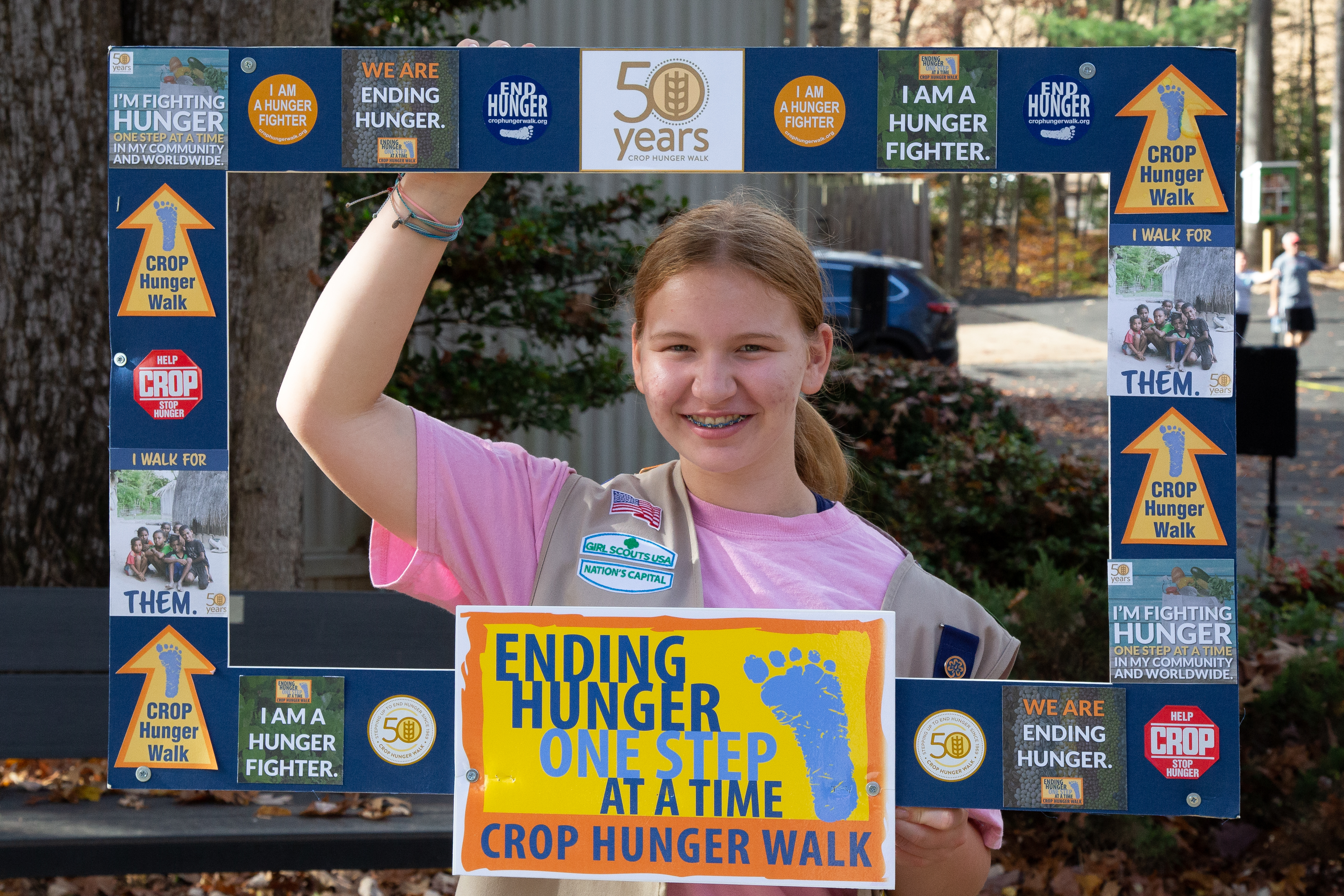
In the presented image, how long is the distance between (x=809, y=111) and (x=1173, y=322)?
1.98 ft

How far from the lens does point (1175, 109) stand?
1770 mm

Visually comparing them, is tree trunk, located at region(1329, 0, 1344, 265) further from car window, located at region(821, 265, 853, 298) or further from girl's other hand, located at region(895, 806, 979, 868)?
girl's other hand, located at region(895, 806, 979, 868)

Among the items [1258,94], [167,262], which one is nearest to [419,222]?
[167,262]

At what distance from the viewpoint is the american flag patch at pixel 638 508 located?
1812mm

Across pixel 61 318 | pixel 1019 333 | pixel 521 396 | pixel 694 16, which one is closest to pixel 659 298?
pixel 61 318

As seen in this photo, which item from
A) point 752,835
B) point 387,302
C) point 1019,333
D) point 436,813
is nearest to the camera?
point 387,302

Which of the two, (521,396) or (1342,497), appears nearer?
(521,396)

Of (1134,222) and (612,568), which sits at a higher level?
(1134,222)

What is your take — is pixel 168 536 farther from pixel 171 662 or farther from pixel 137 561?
pixel 171 662

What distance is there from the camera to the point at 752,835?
5.70 ft

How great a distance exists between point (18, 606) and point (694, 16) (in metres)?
5.03

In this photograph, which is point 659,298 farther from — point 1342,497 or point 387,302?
point 1342,497

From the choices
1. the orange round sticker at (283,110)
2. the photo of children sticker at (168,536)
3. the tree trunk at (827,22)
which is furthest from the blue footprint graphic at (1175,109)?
the tree trunk at (827,22)

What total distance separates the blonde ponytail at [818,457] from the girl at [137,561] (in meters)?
1.03
